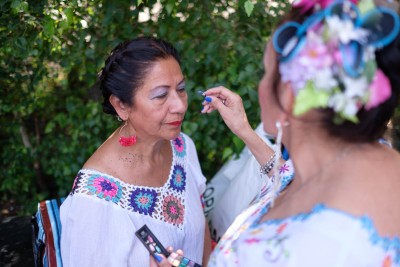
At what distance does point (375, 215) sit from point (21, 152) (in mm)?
3013

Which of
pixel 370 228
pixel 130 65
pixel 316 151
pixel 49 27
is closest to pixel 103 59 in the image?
pixel 49 27

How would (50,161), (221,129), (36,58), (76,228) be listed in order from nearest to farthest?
(76,228)
(36,58)
(221,129)
(50,161)

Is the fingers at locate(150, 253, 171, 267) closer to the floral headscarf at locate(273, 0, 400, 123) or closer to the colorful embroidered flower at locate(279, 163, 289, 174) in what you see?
the colorful embroidered flower at locate(279, 163, 289, 174)

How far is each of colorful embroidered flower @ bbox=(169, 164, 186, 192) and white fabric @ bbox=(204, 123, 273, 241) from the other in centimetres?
48

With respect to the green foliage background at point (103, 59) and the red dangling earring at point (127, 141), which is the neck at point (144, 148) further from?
the green foliage background at point (103, 59)

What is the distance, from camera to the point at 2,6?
2189mm

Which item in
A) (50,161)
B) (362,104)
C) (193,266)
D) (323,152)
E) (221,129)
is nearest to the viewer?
(362,104)

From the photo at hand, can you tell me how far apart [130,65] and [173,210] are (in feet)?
2.27

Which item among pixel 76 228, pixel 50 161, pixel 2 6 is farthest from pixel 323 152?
pixel 50 161

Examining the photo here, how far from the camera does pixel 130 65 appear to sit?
2.10 m

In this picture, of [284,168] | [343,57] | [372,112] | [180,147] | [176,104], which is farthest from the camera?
[180,147]

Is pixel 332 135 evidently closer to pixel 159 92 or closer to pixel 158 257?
pixel 158 257

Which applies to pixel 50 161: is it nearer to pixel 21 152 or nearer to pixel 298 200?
pixel 21 152

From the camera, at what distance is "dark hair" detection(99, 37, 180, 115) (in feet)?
6.85
